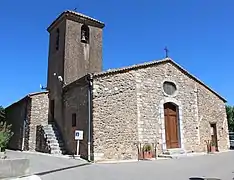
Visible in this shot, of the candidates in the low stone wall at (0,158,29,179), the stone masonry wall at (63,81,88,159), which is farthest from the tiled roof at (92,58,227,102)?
the low stone wall at (0,158,29,179)

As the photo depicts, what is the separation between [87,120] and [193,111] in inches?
303

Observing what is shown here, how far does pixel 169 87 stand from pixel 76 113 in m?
6.14

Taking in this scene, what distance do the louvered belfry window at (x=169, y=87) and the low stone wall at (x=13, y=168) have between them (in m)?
10.4

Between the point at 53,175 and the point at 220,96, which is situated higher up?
the point at 220,96

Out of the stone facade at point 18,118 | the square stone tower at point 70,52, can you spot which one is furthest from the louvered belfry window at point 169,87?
the stone facade at point 18,118

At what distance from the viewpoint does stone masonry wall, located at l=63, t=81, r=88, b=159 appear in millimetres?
13975

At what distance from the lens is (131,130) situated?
1426 centimetres

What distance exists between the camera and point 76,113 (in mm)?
15211

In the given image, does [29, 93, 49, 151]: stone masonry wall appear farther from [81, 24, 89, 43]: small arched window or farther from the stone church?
[81, 24, 89, 43]: small arched window

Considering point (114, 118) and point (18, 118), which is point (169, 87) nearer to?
point (114, 118)

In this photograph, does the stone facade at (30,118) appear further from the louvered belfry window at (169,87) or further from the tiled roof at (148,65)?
the louvered belfry window at (169,87)

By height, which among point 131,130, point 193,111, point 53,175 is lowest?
point 53,175

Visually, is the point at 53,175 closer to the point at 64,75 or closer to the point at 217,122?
the point at 64,75

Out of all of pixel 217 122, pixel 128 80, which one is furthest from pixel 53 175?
pixel 217 122
